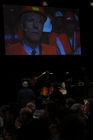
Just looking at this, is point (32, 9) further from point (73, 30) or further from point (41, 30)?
point (73, 30)

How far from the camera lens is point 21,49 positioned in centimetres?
648

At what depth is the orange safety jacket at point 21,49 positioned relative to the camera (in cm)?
638

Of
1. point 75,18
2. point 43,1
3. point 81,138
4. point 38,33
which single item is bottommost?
point 81,138

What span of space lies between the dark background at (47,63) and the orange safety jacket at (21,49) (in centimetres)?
43

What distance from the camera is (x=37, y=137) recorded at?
180 cm

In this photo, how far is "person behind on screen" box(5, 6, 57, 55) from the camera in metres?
6.51

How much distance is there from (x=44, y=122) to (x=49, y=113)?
15.0 inches

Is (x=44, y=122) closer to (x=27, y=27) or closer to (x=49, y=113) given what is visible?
(x=49, y=113)

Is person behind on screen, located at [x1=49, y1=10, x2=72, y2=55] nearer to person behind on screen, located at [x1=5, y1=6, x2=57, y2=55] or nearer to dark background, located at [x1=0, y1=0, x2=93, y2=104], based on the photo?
person behind on screen, located at [x1=5, y1=6, x2=57, y2=55]

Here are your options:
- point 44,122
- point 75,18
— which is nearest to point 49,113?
point 44,122

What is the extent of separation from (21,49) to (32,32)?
0.58 m

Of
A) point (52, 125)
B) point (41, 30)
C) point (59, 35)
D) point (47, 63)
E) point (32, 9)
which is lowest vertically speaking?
point (52, 125)

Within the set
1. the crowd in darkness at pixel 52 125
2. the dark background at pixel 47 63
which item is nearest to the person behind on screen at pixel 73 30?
the dark background at pixel 47 63

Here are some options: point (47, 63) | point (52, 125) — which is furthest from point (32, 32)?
point (52, 125)
